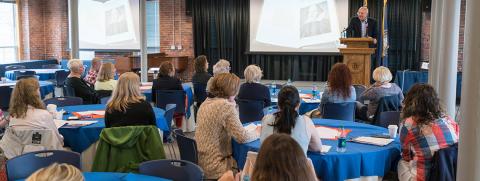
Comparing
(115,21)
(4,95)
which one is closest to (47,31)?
(115,21)

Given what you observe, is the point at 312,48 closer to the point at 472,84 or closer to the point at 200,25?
the point at 200,25

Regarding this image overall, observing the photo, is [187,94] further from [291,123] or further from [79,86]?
[291,123]

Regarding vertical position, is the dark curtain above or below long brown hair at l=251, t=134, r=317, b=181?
above

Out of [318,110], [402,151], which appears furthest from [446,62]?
[402,151]

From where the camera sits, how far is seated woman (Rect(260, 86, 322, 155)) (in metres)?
3.77

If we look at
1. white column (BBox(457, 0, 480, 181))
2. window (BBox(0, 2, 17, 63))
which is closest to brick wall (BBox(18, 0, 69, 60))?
window (BBox(0, 2, 17, 63))

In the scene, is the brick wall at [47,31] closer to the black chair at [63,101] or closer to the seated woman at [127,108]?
the black chair at [63,101]

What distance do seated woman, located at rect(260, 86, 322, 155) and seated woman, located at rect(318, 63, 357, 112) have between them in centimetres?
244

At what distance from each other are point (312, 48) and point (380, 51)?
4053 millimetres

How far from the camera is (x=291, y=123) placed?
3799 mm

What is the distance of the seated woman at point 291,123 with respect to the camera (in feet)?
12.4

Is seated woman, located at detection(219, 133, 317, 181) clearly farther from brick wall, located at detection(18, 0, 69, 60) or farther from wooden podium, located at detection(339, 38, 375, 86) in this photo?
brick wall, located at detection(18, 0, 69, 60)

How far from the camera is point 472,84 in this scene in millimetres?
2717

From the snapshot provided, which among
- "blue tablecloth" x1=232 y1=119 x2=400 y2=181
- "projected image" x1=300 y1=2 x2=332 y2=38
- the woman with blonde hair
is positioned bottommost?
"blue tablecloth" x1=232 y1=119 x2=400 y2=181
